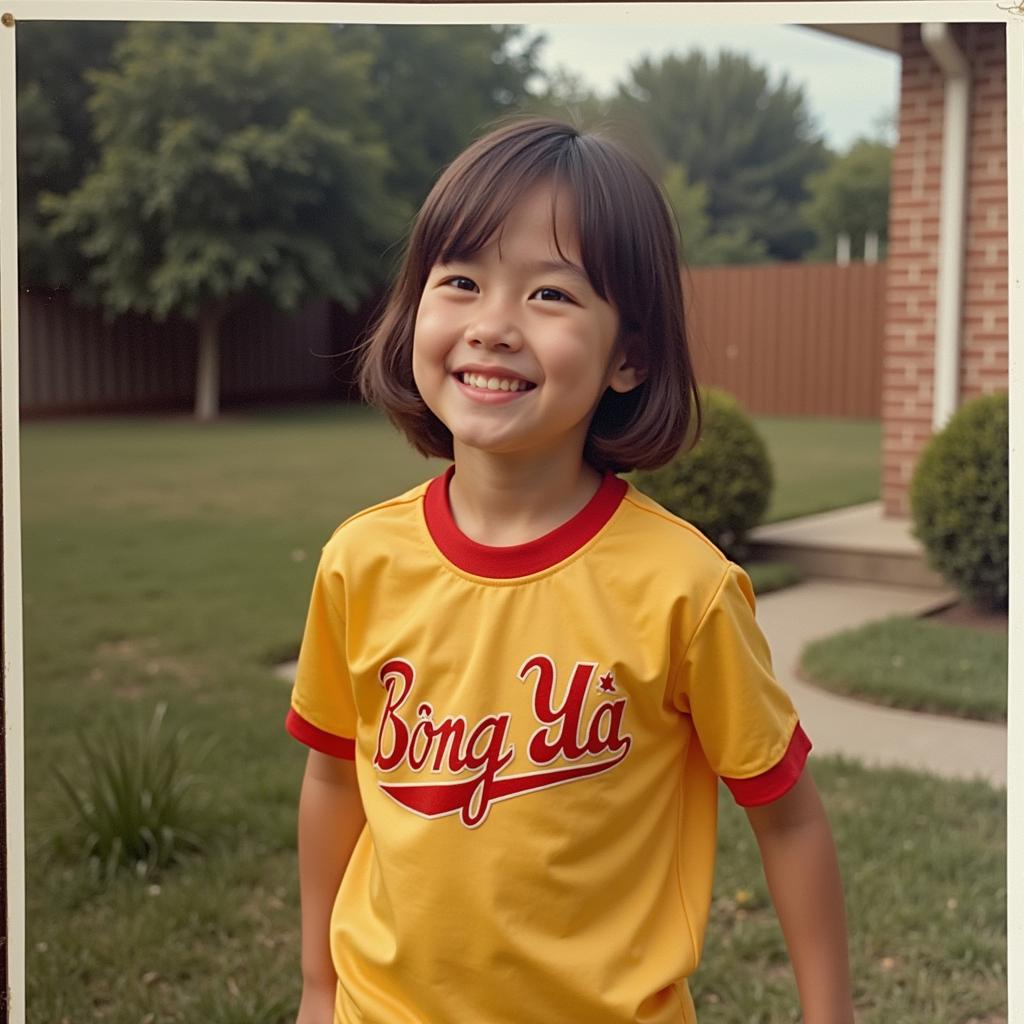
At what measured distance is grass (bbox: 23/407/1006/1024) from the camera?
2.55 m

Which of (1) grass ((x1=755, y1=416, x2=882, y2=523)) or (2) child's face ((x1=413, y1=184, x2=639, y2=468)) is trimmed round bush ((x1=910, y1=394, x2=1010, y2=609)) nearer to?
(1) grass ((x1=755, y1=416, x2=882, y2=523))

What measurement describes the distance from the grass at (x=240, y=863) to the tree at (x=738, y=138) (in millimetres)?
39412

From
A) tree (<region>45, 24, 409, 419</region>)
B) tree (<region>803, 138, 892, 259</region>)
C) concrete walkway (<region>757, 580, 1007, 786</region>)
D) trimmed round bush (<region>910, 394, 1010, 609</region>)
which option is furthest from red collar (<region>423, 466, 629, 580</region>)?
tree (<region>803, 138, 892, 259</region>)

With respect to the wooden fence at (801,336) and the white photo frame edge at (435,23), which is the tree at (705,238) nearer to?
the wooden fence at (801,336)

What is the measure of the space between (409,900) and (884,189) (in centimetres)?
3747

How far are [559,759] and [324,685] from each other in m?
0.33

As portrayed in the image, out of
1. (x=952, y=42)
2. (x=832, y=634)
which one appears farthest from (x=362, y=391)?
(x=952, y=42)

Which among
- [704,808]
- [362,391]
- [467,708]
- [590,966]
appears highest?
[362,391]

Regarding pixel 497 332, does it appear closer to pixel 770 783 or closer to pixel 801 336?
pixel 770 783

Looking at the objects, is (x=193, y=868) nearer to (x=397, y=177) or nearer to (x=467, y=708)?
(x=467, y=708)

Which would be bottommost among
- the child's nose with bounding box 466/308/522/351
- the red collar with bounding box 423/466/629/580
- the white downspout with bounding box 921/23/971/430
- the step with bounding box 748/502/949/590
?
the step with bounding box 748/502/949/590

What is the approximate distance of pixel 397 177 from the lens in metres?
26.5

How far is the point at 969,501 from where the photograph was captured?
523cm

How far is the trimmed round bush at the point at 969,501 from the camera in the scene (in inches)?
204
